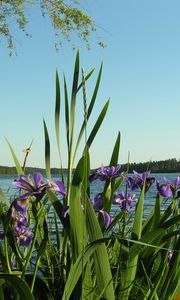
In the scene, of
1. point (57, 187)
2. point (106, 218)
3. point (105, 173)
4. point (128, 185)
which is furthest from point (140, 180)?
point (57, 187)

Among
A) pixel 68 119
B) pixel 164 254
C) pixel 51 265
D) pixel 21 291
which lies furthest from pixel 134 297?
pixel 68 119

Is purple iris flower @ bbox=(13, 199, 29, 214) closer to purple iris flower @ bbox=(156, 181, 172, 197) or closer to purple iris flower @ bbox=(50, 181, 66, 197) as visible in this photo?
purple iris flower @ bbox=(50, 181, 66, 197)

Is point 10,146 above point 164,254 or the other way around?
above

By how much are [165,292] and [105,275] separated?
12.7 inches

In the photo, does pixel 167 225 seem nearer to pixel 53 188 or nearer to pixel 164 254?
pixel 164 254

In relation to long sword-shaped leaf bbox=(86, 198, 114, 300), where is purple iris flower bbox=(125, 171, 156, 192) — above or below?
above

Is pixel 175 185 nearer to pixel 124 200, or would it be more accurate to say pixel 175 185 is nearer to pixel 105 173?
pixel 124 200

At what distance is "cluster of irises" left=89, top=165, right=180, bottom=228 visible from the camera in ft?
7.46

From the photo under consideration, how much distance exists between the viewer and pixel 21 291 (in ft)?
5.89

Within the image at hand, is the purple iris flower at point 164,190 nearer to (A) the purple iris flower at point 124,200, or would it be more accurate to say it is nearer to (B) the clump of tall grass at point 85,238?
(B) the clump of tall grass at point 85,238

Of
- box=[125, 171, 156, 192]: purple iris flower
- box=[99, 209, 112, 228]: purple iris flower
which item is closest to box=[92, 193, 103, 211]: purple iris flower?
box=[99, 209, 112, 228]: purple iris flower

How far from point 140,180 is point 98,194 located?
0.33 metres

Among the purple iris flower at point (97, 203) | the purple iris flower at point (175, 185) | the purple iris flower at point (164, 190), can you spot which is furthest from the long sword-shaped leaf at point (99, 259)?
the purple iris flower at point (175, 185)

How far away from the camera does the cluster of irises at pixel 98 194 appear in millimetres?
1968
